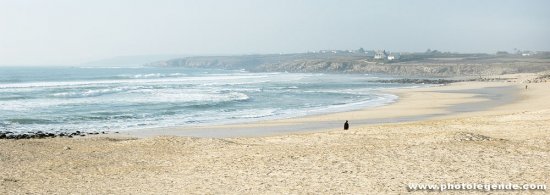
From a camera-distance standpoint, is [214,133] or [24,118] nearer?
[214,133]

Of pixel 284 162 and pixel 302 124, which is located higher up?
pixel 284 162

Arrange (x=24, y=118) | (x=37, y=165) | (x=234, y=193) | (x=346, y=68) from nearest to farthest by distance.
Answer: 1. (x=234, y=193)
2. (x=37, y=165)
3. (x=24, y=118)
4. (x=346, y=68)

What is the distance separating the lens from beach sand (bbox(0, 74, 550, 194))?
13148mm

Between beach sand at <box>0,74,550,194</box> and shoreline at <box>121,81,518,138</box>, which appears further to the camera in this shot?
shoreline at <box>121,81,518,138</box>

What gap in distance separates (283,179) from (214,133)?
45.6 feet

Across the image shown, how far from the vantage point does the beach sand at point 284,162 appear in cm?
1315

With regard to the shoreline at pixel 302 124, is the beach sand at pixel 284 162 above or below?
above

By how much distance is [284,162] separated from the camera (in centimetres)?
1592

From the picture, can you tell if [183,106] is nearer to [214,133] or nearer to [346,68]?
[214,133]

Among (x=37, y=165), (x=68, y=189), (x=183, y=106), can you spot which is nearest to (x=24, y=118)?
(x=183, y=106)

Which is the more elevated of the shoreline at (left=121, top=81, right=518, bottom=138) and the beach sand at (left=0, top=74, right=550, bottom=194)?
the beach sand at (left=0, top=74, right=550, bottom=194)

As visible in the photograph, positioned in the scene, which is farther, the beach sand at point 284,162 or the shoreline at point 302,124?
the shoreline at point 302,124

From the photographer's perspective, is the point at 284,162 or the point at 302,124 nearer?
the point at 284,162

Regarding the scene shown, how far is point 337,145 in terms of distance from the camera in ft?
61.8
